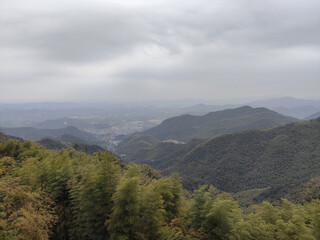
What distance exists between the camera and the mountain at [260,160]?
95556mm

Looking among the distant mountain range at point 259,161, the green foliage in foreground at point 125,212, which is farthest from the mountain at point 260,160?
the green foliage in foreground at point 125,212

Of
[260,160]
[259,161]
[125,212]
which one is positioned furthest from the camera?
[260,160]

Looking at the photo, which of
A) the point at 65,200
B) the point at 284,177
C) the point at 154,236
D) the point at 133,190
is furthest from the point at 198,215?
the point at 284,177

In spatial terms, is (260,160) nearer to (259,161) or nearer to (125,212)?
(259,161)

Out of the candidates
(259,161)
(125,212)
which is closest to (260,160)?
(259,161)

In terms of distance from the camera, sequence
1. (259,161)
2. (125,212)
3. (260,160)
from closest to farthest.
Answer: (125,212)
(259,161)
(260,160)

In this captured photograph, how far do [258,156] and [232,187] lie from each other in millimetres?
36502

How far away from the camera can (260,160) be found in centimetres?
12338

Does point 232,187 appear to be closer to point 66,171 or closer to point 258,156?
point 258,156

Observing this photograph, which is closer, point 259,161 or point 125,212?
point 125,212

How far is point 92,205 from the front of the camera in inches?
577

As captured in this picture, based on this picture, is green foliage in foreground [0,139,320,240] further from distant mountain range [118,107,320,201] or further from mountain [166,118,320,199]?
mountain [166,118,320,199]

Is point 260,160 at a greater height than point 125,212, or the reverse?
point 125,212

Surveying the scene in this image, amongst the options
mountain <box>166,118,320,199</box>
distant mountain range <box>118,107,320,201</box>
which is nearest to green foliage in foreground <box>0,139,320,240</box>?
distant mountain range <box>118,107,320,201</box>
